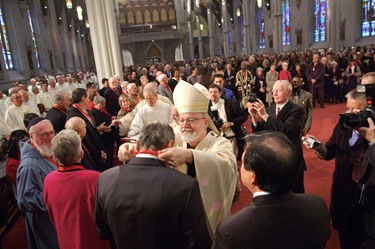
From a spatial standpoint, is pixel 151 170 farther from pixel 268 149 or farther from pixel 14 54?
pixel 14 54

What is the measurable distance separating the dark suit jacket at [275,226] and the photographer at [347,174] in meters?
1.41

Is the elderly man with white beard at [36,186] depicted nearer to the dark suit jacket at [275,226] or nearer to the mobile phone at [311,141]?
the dark suit jacket at [275,226]

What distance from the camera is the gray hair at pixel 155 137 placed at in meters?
1.79

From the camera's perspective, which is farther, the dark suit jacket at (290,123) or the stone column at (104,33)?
the stone column at (104,33)

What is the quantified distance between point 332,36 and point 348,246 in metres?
20.0

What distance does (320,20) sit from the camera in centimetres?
2194

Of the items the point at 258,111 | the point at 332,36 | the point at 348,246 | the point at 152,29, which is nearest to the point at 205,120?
the point at 258,111

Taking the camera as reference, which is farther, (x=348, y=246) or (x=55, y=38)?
(x=55, y=38)

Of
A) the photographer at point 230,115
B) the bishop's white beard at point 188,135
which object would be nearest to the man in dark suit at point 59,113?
the photographer at point 230,115

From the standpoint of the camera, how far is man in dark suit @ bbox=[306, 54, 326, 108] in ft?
31.2

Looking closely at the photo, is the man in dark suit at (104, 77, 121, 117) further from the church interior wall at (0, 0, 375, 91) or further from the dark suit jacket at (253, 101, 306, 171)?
the church interior wall at (0, 0, 375, 91)


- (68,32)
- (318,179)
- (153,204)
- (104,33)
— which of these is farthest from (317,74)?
(68,32)

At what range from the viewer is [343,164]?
288cm

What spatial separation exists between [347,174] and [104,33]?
26.8ft
